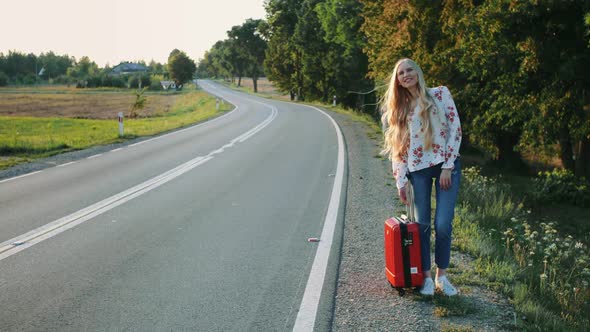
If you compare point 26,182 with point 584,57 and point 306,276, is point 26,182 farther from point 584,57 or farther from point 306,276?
point 584,57

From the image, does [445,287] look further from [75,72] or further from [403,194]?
[75,72]

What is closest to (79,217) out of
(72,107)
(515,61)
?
(515,61)

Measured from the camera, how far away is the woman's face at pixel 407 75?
433cm

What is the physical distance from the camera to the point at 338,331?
147 inches

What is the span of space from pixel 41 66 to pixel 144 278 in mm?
178988

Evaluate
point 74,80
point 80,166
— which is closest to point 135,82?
point 74,80

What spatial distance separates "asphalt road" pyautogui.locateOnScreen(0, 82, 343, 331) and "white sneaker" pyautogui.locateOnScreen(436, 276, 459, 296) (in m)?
0.91

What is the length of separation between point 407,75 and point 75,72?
544 ft

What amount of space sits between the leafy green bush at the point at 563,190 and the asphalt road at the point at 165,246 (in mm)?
7482

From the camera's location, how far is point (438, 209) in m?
4.43

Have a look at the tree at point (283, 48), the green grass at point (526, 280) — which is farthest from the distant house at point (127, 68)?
the green grass at point (526, 280)

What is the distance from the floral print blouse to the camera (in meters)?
4.30

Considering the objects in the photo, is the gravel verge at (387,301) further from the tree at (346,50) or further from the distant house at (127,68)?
the distant house at (127,68)

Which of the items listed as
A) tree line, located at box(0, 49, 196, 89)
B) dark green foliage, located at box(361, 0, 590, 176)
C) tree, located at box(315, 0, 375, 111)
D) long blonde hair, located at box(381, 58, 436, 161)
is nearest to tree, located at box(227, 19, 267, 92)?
tree line, located at box(0, 49, 196, 89)
